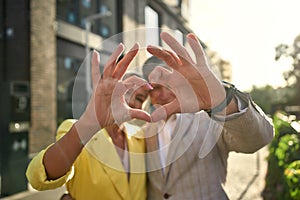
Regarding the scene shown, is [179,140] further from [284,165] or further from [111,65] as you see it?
[284,165]

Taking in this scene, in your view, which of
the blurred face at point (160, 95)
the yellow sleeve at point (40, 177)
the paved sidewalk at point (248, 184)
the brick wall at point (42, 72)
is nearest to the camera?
the yellow sleeve at point (40, 177)

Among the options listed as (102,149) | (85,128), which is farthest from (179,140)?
(85,128)

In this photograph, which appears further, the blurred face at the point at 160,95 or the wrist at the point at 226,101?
the blurred face at the point at 160,95

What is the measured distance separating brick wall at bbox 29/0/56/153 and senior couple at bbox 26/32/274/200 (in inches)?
228

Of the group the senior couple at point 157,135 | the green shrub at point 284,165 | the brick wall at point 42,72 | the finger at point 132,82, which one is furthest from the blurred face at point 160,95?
the brick wall at point 42,72

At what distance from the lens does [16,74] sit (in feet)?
22.7

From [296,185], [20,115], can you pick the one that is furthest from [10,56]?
[296,185]

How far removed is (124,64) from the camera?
85 centimetres

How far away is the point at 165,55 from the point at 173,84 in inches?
3.7

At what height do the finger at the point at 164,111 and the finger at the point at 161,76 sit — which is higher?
the finger at the point at 161,76

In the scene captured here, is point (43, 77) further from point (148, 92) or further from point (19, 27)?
point (148, 92)

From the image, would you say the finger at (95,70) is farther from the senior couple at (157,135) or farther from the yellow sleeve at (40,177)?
the yellow sleeve at (40,177)

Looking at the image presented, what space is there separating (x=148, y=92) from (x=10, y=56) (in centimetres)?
647

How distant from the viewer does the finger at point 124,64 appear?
850 millimetres
